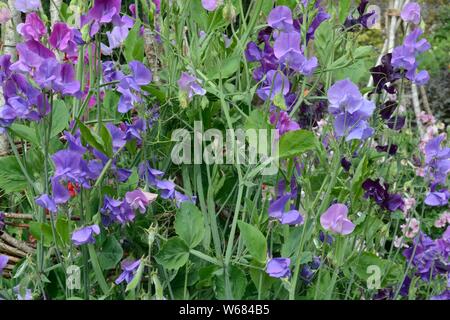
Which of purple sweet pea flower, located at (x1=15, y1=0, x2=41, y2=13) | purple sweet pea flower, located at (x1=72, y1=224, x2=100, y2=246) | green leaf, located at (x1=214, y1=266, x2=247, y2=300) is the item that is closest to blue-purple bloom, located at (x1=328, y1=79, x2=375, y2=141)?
green leaf, located at (x1=214, y1=266, x2=247, y2=300)

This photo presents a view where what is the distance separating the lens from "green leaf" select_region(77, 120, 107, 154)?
0.87 m

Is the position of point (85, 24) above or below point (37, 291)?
above

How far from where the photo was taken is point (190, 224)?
943 millimetres

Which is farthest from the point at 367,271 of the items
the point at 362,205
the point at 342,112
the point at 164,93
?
the point at 164,93

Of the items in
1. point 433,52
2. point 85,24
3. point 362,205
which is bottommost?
point 433,52

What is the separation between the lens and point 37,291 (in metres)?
0.98

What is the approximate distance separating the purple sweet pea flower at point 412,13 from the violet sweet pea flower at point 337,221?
0.40 m

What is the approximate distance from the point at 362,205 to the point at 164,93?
1.10 ft

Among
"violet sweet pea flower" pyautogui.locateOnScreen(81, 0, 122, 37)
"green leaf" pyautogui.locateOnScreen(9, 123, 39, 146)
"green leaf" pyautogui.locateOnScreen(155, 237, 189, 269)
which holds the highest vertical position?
"violet sweet pea flower" pyautogui.locateOnScreen(81, 0, 122, 37)

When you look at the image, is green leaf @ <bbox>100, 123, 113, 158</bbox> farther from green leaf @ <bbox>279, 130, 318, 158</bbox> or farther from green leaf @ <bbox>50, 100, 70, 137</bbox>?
green leaf @ <bbox>279, 130, 318, 158</bbox>

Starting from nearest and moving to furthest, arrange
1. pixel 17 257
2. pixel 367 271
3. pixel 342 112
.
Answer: pixel 342 112, pixel 367 271, pixel 17 257

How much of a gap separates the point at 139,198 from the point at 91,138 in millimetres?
108

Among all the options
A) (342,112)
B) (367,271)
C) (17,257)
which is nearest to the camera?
(342,112)
